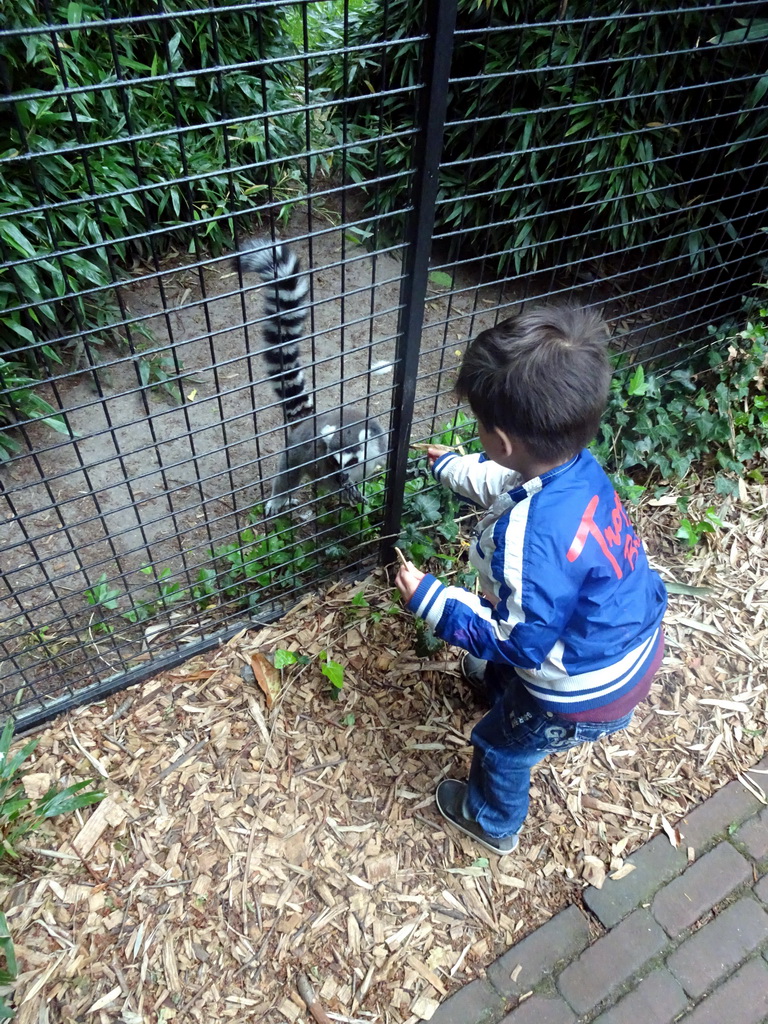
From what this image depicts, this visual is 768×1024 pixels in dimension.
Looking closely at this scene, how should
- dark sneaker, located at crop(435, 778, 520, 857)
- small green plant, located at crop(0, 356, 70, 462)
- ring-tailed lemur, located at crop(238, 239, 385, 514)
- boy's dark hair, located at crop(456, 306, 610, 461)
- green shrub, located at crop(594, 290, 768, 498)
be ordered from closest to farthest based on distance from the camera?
boy's dark hair, located at crop(456, 306, 610, 461) < ring-tailed lemur, located at crop(238, 239, 385, 514) < dark sneaker, located at crop(435, 778, 520, 857) < green shrub, located at crop(594, 290, 768, 498) < small green plant, located at crop(0, 356, 70, 462)

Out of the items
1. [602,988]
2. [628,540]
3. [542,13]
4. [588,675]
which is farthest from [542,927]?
[542,13]

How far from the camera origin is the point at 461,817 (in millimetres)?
2375

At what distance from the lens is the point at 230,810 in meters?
2.40

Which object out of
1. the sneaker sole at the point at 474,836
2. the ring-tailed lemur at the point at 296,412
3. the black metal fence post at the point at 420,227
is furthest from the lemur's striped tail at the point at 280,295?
the sneaker sole at the point at 474,836

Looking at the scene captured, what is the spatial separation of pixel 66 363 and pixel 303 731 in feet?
9.52

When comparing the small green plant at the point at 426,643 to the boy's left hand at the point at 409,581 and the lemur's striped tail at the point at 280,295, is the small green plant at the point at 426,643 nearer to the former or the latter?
the boy's left hand at the point at 409,581

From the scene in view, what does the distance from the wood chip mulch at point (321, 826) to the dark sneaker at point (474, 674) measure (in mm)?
45

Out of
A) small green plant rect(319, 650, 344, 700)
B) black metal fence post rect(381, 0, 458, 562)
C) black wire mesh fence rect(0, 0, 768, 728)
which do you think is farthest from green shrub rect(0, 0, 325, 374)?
small green plant rect(319, 650, 344, 700)

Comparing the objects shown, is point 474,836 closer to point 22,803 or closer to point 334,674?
point 334,674

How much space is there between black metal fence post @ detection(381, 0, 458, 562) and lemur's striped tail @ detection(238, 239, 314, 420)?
329 mm

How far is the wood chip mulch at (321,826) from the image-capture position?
2078mm

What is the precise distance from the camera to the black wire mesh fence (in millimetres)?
2254

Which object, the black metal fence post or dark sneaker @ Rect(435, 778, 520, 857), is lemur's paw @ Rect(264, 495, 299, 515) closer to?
the black metal fence post

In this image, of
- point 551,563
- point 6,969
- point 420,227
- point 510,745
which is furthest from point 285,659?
point 420,227
